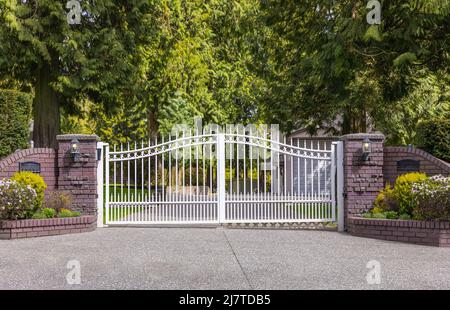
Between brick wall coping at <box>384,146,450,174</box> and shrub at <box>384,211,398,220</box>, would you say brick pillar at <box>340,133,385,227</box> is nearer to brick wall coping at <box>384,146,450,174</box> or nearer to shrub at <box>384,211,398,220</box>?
brick wall coping at <box>384,146,450,174</box>

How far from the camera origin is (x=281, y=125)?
21188 millimetres

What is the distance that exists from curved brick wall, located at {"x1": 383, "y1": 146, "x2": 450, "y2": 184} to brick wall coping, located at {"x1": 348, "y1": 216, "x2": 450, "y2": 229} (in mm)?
1467

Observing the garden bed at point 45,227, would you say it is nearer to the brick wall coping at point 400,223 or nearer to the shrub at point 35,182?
the shrub at point 35,182

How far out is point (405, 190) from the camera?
1051 cm

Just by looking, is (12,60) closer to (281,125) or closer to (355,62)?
(355,62)

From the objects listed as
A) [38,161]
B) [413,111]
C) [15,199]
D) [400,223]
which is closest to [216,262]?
[400,223]

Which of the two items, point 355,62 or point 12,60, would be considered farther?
point 12,60

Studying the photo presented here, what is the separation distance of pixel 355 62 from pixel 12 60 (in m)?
9.40

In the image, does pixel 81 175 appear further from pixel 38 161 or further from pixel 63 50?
pixel 63 50

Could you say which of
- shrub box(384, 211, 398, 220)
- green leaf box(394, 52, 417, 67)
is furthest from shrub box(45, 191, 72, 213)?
green leaf box(394, 52, 417, 67)

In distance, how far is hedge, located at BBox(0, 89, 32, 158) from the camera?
12.8m

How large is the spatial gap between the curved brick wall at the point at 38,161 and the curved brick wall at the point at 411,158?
299 inches

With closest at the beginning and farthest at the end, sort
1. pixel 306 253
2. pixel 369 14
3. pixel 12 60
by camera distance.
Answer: pixel 306 253 → pixel 369 14 → pixel 12 60
